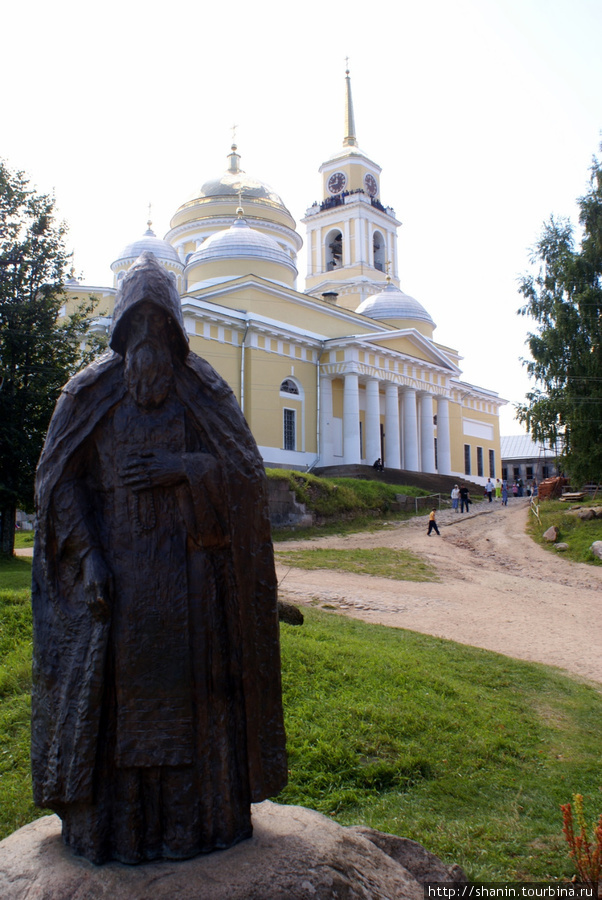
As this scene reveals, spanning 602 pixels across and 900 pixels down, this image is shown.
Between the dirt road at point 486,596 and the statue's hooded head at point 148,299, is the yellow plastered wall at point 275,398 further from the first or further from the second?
the statue's hooded head at point 148,299

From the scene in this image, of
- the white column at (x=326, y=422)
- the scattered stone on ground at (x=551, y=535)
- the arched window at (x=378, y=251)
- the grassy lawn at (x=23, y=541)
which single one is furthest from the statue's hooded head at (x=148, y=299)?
the arched window at (x=378, y=251)

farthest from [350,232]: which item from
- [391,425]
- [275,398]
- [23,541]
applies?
[23,541]

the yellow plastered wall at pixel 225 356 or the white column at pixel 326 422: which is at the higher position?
the yellow plastered wall at pixel 225 356

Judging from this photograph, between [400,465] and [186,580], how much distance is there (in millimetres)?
32334

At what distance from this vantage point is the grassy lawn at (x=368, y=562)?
14578mm

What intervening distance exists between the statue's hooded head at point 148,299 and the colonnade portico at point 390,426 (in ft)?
91.2

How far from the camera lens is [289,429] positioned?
100ft

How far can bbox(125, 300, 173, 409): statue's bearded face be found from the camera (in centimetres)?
283

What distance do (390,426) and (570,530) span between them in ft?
51.2

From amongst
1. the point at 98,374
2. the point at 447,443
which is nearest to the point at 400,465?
the point at 447,443

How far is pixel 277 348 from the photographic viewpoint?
96.7ft

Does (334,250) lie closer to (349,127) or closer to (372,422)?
(349,127)

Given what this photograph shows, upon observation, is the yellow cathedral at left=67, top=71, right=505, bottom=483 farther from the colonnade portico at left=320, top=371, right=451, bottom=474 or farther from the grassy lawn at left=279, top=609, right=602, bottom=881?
the grassy lawn at left=279, top=609, right=602, bottom=881

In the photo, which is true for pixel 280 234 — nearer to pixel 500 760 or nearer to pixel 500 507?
pixel 500 507
